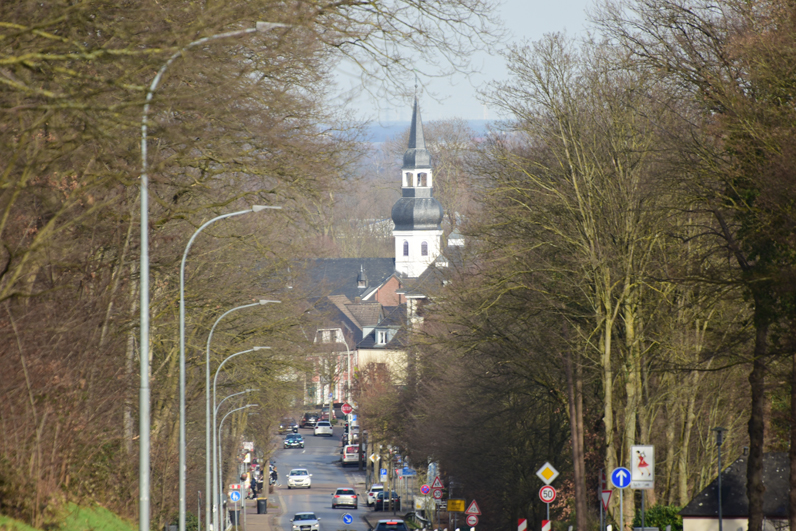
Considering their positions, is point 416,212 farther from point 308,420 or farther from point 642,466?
point 642,466

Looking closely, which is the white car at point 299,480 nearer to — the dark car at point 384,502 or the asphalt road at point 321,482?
the asphalt road at point 321,482

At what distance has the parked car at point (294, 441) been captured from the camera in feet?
345

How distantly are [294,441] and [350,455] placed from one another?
13.5 metres

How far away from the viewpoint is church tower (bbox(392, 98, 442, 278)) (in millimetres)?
123812

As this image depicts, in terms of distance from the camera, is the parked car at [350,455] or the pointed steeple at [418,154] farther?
the pointed steeple at [418,154]

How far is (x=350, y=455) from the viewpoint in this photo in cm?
9350

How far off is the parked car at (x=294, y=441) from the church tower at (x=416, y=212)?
2333cm

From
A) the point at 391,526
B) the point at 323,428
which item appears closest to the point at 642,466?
the point at 391,526

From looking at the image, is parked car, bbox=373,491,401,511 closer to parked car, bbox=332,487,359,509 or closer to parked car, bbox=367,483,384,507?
parked car, bbox=367,483,384,507

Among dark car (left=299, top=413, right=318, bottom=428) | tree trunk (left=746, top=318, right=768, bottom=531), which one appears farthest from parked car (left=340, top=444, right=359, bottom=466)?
tree trunk (left=746, top=318, right=768, bottom=531)

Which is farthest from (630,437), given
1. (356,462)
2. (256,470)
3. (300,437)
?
(300,437)

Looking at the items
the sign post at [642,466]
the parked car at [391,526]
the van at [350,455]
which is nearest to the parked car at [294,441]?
the van at [350,455]

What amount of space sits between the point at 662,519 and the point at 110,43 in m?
21.2

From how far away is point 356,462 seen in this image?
9388 cm
